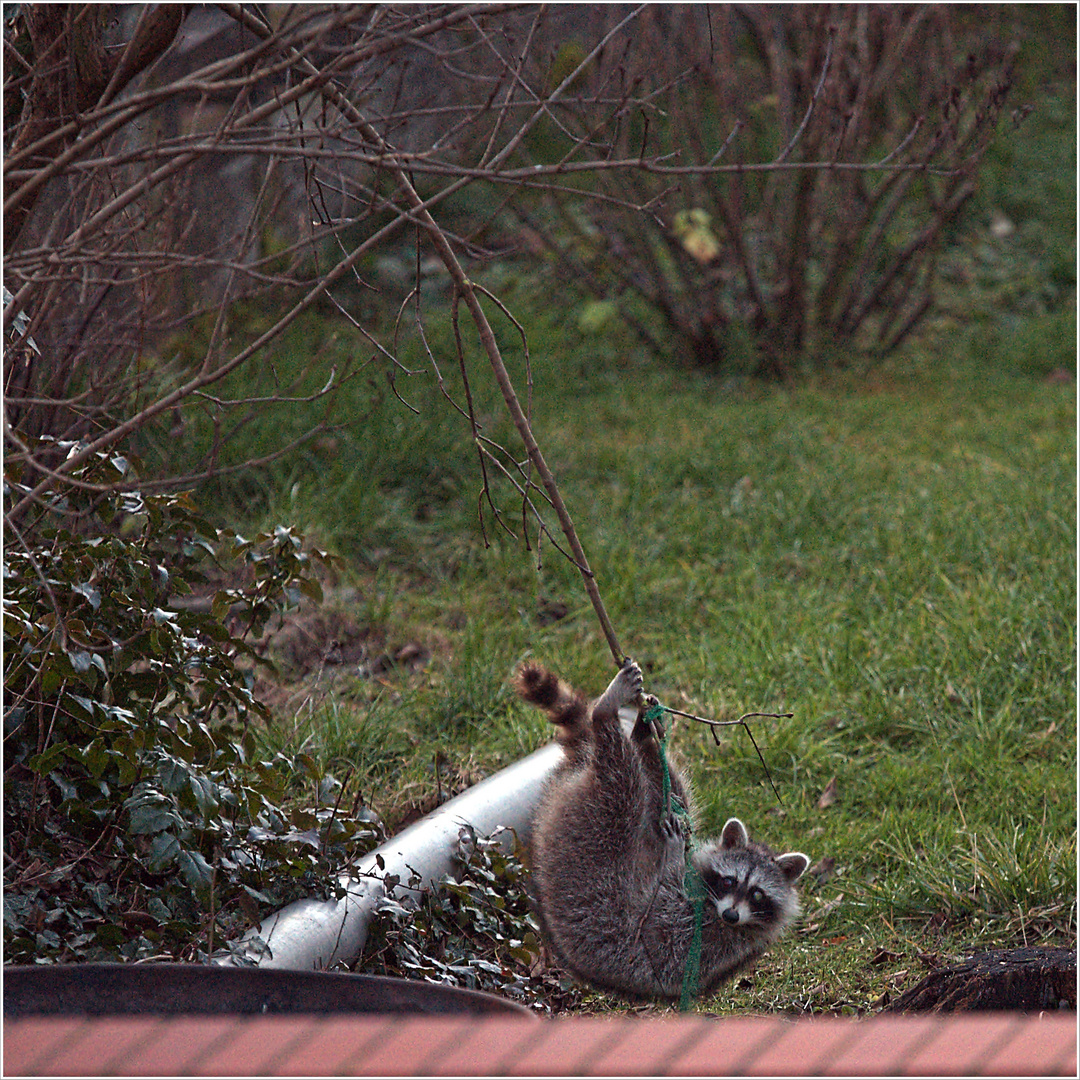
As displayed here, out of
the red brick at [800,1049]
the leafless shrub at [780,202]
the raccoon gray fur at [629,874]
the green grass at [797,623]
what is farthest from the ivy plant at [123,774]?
the leafless shrub at [780,202]

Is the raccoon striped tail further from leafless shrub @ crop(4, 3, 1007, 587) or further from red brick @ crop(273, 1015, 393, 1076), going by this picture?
red brick @ crop(273, 1015, 393, 1076)

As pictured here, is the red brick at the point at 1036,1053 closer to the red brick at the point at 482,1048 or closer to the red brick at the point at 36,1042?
the red brick at the point at 482,1048

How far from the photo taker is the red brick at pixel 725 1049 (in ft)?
4.69

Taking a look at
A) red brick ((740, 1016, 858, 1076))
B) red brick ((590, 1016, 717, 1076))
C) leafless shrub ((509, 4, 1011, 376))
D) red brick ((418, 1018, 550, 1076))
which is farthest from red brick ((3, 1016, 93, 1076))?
leafless shrub ((509, 4, 1011, 376))

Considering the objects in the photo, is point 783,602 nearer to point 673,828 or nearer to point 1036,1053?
point 673,828

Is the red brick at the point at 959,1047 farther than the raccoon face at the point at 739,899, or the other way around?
the raccoon face at the point at 739,899

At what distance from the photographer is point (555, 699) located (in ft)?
11.0

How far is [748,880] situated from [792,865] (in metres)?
0.16

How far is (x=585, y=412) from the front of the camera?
8.07 meters

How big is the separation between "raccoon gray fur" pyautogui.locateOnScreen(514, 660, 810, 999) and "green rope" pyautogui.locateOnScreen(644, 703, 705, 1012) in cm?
3

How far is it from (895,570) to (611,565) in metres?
1.33

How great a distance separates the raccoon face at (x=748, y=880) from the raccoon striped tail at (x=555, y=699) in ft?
1.70

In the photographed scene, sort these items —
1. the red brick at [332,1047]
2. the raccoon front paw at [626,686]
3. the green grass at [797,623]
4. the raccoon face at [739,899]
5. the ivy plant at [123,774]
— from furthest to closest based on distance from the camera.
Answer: the green grass at [797,623], the raccoon face at [739,899], the raccoon front paw at [626,686], the ivy plant at [123,774], the red brick at [332,1047]

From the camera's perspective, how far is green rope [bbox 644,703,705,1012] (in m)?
3.19
